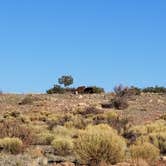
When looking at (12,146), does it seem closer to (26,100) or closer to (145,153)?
(145,153)

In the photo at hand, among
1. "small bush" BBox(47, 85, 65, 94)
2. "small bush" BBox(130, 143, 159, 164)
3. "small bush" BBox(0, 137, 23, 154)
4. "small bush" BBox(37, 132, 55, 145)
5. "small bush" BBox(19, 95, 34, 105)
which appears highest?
"small bush" BBox(47, 85, 65, 94)

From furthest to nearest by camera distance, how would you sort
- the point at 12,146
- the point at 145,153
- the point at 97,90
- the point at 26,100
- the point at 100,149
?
the point at 97,90
the point at 26,100
the point at 12,146
the point at 145,153
the point at 100,149

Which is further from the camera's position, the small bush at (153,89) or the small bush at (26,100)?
the small bush at (153,89)

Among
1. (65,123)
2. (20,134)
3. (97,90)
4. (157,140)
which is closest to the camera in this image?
(157,140)

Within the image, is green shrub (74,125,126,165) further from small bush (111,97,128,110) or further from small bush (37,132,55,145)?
small bush (111,97,128,110)

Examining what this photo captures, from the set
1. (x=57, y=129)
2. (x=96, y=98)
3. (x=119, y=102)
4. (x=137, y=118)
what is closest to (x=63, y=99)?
(x=96, y=98)

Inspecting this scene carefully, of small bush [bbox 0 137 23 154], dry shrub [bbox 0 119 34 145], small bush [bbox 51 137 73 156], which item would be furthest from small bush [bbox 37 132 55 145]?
small bush [bbox 0 137 23 154]

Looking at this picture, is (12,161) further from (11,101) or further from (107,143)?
(11,101)

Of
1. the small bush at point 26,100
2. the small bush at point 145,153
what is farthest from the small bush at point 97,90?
the small bush at point 145,153

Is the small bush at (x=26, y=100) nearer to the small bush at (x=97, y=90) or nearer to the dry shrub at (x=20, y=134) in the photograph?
the small bush at (x=97, y=90)

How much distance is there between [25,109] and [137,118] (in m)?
11.6

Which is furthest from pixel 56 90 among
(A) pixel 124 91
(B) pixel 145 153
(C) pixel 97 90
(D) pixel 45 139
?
(B) pixel 145 153

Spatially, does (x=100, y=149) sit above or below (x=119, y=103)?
below

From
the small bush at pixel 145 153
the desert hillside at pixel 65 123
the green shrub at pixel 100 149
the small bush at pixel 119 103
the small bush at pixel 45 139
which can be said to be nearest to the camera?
the green shrub at pixel 100 149
